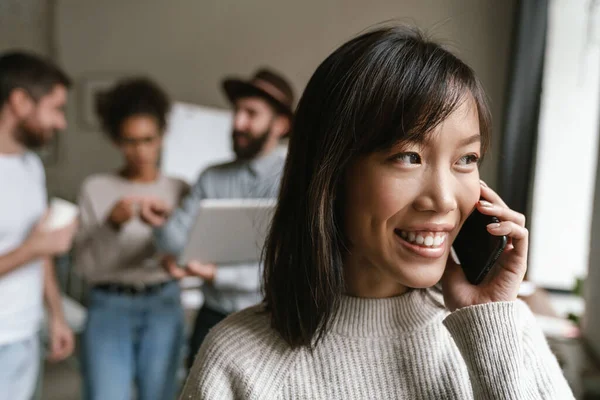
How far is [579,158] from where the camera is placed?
213 cm

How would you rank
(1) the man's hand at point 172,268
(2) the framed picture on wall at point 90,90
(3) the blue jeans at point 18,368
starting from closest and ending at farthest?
(3) the blue jeans at point 18,368 → (1) the man's hand at point 172,268 → (2) the framed picture on wall at point 90,90

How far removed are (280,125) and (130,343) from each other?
903 mm

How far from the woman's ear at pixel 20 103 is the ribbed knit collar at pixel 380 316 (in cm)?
143

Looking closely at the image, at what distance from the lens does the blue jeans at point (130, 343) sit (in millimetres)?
1808

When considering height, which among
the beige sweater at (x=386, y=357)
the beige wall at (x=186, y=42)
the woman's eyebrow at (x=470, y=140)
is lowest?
the beige sweater at (x=386, y=357)

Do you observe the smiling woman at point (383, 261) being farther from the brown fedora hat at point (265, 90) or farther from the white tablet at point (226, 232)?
the brown fedora hat at point (265, 90)

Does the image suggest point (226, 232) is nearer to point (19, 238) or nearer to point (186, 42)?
point (19, 238)

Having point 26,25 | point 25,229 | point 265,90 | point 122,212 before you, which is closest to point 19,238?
point 25,229

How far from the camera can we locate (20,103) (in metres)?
1.75

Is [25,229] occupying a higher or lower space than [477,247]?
lower

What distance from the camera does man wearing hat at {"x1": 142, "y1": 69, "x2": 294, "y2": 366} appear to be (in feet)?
5.72

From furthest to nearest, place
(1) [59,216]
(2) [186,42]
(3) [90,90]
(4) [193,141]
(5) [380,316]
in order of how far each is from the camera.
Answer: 1. (3) [90,90]
2. (2) [186,42]
3. (4) [193,141]
4. (1) [59,216]
5. (5) [380,316]

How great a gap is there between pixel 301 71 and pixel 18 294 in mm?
1811

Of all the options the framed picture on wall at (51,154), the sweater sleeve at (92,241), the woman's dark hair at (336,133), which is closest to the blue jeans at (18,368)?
the sweater sleeve at (92,241)
